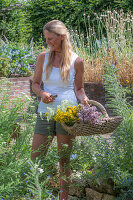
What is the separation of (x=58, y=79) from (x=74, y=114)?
1.34 ft

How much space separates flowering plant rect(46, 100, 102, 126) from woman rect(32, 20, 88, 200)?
190 mm

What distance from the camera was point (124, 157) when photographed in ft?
7.73

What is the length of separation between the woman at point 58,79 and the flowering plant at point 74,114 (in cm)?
19

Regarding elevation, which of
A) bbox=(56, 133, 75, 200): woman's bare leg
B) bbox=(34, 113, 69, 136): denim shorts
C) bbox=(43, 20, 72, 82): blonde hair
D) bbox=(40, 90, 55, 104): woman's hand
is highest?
bbox=(43, 20, 72, 82): blonde hair

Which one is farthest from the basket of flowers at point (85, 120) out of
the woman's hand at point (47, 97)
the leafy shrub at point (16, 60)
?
the leafy shrub at point (16, 60)

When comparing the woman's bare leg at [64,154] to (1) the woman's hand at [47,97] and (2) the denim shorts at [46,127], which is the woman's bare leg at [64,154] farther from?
(1) the woman's hand at [47,97]

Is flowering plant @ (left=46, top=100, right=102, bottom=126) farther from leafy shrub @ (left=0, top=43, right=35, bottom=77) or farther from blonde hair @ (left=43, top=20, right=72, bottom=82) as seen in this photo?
leafy shrub @ (left=0, top=43, right=35, bottom=77)

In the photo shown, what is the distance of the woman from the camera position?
2445 millimetres

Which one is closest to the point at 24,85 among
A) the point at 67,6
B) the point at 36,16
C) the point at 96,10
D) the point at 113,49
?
the point at 113,49

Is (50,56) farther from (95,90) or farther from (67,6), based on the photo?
(67,6)

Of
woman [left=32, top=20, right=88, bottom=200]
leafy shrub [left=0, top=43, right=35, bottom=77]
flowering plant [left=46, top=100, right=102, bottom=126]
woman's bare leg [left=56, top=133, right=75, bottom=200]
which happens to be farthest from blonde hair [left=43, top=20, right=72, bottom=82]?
leafy shrub [left=0, top=43, right=35, bottom=77]

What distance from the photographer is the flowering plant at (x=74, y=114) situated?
2.09m

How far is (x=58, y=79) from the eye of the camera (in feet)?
8.13

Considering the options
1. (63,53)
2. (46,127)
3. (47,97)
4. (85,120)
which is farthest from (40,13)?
(85,120)
